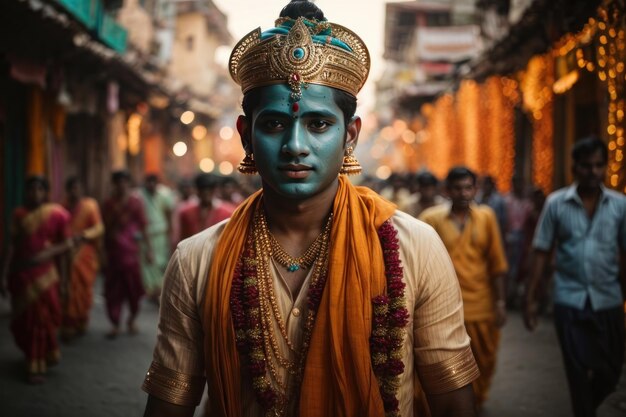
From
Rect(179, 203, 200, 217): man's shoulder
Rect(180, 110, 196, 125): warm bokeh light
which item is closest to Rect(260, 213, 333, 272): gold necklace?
Rect(179, 203, 200, 217): man's shoulder

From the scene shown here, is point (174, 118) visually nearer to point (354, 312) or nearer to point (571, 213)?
Answer: point (571, 213)

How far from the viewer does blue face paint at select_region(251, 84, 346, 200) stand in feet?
7.77

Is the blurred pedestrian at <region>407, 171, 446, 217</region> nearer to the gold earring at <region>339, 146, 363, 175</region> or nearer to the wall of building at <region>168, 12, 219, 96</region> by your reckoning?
the gold earring at <region>339, 146, 363, 175</region>

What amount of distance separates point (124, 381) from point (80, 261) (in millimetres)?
2945

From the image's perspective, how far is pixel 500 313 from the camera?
6.21m

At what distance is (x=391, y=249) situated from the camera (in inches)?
95.1

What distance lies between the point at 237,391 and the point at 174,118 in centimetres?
2687

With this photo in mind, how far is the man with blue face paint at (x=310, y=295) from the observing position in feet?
7.64

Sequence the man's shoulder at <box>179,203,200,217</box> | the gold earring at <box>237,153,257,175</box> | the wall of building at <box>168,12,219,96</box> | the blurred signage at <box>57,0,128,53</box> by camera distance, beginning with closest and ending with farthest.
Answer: the gold earring at <box>237,153,257,175</box>, the man's shoulder at <box>179,203,200,217</box>, the blurred signage at <box>57,0,128,53</box>, the wall of building at <box>168,12,219,96</box>

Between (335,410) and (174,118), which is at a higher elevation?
(174,118)

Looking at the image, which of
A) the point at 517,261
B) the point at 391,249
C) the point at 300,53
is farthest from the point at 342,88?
the point at 517,261

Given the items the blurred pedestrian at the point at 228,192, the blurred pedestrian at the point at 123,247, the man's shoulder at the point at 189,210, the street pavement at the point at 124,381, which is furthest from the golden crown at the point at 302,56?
the blurred pedestrian at the point at 228,192

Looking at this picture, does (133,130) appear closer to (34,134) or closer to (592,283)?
(34,134)

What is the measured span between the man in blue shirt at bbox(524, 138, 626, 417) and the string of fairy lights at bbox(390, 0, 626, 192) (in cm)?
206
